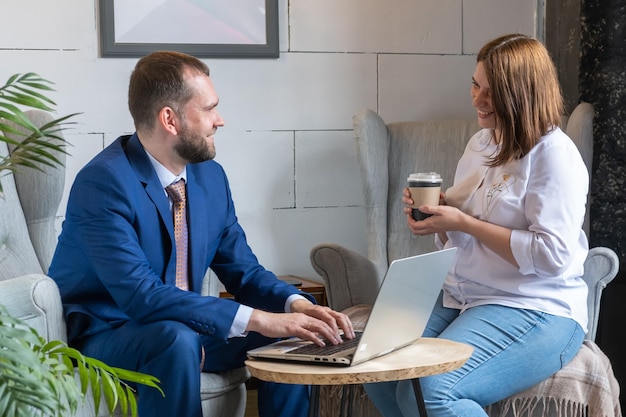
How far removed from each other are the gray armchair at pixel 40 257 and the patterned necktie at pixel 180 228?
0.83 ft

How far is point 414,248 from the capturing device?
311 cm

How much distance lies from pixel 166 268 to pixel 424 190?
639mm

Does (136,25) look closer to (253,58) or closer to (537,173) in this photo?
(253,58)

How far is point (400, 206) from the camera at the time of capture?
10.3ft

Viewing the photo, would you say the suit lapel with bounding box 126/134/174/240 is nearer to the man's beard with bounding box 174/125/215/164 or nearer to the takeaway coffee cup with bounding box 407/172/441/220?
the man's beard with bounding box 174/125/215/164

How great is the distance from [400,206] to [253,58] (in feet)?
2.45

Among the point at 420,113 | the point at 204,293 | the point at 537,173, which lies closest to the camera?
the point at 537,173

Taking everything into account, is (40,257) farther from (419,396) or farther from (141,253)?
(419,396)

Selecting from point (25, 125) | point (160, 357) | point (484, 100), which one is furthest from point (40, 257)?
point (25, 125)

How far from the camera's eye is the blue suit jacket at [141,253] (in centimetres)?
206

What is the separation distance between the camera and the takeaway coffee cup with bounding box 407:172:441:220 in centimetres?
224

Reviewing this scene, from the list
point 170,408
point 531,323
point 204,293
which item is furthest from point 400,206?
point 170,408

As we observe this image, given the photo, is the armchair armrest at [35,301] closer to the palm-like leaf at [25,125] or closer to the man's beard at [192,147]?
the man's beard at [192,147]

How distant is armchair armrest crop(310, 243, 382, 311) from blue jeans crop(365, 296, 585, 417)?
566 mm
